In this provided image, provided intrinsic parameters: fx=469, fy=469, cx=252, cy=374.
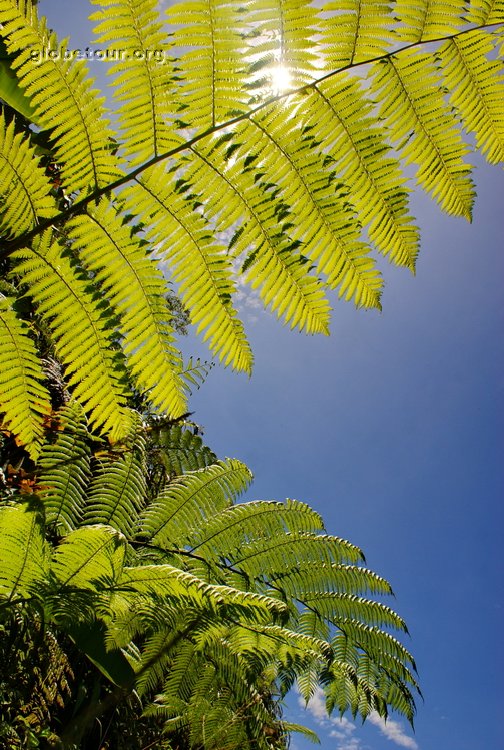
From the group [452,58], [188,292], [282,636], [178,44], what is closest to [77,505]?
[282,636]

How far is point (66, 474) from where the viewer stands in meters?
2.22

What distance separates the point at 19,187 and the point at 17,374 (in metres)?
0.33

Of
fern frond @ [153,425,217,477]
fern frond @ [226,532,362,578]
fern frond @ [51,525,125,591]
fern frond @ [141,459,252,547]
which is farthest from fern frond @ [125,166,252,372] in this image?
fern frond @ [153,425,217,477]

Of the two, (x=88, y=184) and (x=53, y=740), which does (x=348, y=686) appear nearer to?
(x=53, y=740)

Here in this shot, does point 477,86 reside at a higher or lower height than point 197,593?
higher

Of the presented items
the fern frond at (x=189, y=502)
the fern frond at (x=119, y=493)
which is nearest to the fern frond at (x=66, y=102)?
the fern frond at (x=119, y=493)

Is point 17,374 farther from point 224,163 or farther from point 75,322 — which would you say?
point 224,163

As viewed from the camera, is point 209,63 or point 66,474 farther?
point 66,474

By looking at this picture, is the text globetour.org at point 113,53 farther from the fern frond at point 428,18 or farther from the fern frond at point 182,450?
the fern frond at point 182,450

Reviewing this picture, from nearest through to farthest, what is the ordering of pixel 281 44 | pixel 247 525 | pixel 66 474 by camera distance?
pixel 281 44 < pixel 66 474 < pixel 247 525

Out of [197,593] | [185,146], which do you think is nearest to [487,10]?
[185,146]

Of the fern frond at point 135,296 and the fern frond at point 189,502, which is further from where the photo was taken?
the fern frond at point 189,502

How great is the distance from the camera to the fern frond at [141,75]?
2.24ft

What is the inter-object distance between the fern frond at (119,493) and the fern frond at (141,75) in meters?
1.66
